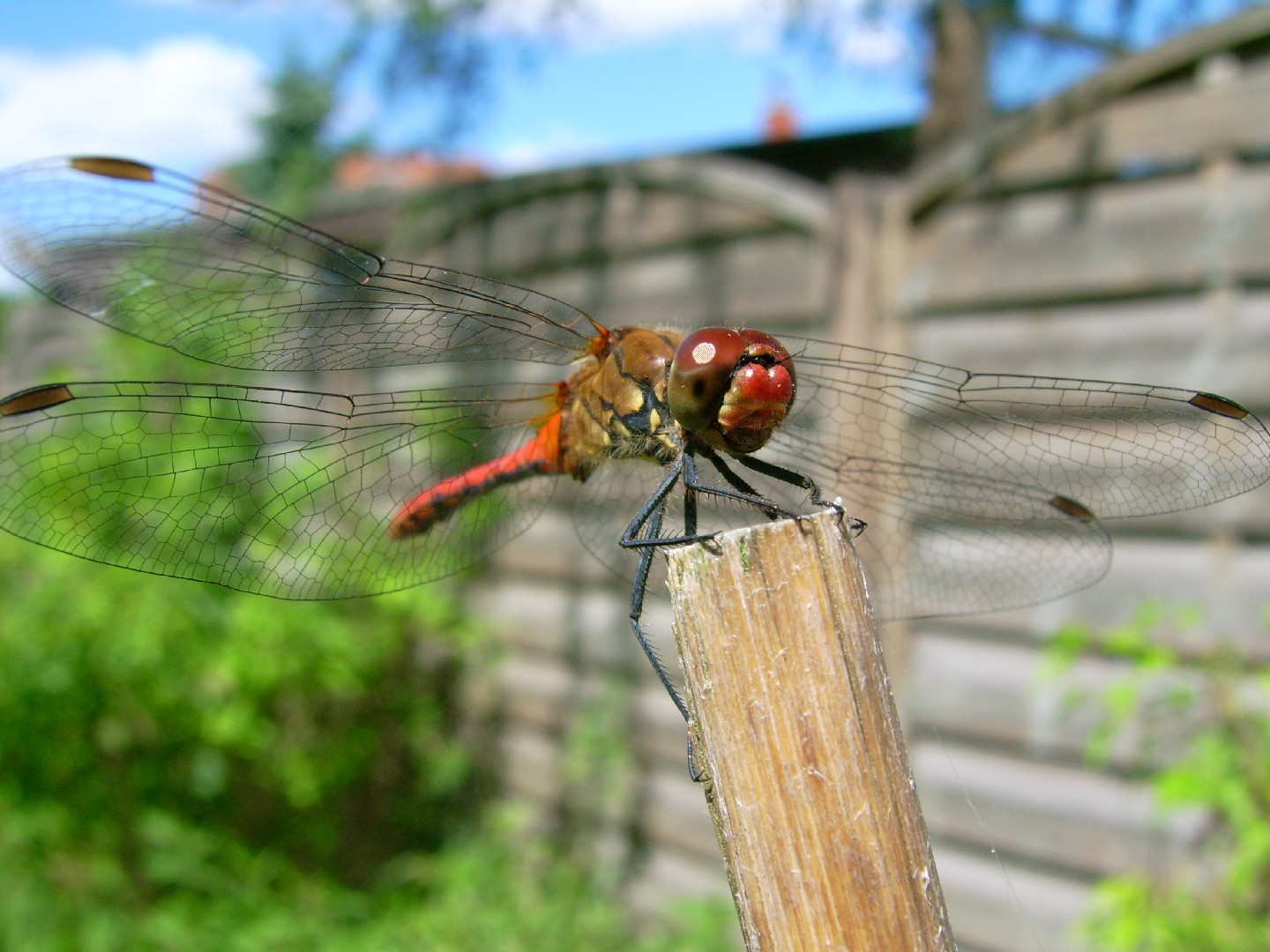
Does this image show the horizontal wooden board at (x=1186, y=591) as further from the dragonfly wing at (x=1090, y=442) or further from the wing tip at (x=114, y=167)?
the wing tip at (x=114, y=167)

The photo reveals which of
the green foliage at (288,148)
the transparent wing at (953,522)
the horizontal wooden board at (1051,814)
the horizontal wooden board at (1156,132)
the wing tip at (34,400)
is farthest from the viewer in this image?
the green foliage at (288,148)

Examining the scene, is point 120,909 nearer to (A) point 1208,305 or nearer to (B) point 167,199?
(B) point 167,199

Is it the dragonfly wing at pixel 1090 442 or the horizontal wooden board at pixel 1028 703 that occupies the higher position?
the dragonfly wing at pixel 1090 442

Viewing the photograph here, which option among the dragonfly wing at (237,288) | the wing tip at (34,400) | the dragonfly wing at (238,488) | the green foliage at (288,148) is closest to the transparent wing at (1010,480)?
the dragonfly wing at (238,488)

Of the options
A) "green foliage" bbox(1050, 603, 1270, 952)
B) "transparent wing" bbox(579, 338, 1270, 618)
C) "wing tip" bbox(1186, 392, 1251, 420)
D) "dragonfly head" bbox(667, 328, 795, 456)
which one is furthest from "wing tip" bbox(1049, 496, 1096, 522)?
"green foliage" bbox(1050, 603, 1270, 952)

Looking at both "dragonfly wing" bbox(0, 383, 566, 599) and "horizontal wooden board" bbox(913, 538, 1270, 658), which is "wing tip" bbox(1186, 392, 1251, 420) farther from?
"horizontal wooden board" bbox(913, 538, 1270, 658)

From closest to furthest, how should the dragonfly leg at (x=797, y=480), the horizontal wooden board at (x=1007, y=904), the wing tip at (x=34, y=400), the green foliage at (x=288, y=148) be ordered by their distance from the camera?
the dragonfly leg at (x=797, y=480) → the wing tip at (x=34, y=400) → the horizontal wooden board at (x=1007, y=904) → the green foliage at (x=288, y=148)

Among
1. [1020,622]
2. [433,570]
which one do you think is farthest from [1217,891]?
[433,570]
